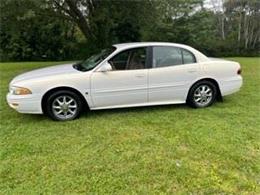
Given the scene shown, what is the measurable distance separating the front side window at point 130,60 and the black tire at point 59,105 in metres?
0.94

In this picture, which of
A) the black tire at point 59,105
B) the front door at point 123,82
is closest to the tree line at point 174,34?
the front door at point 123,82

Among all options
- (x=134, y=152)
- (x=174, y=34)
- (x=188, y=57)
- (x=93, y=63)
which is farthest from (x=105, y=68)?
(x=174, y=34)

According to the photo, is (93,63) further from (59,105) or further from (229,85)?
(229,85)

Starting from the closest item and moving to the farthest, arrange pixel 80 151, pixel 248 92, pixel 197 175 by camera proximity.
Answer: pixel 197 175, pixel 80 151, pixel 248 92

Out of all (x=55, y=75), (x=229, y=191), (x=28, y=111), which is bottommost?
(x=229, y=191)

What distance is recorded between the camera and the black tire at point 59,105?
5.56 m

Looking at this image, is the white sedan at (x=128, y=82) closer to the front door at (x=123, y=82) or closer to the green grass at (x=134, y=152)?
the front door at (x=123, y=82)

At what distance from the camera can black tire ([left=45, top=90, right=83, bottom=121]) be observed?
5555mm

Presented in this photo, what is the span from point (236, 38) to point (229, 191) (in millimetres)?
27169

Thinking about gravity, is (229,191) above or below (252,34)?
below

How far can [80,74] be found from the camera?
5703mm

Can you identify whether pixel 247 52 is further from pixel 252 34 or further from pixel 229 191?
pixel 229 191

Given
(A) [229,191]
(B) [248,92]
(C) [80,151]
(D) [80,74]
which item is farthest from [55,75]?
(B) [248,92]

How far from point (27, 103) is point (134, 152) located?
2.30m
